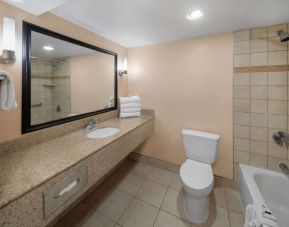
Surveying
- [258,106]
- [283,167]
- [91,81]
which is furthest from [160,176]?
[91,81]

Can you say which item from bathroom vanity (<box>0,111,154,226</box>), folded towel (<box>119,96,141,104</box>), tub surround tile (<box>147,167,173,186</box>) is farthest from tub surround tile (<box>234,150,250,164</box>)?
folded towel (<box>119,96,141,104</box>)

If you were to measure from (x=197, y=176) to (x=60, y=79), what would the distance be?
178 cm

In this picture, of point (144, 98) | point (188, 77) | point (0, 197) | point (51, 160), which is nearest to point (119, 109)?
point (144, 98)

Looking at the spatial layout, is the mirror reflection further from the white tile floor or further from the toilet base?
the toilet base

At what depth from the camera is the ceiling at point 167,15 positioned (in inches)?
48.3

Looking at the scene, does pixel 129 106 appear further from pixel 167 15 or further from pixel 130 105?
pixel 167 15

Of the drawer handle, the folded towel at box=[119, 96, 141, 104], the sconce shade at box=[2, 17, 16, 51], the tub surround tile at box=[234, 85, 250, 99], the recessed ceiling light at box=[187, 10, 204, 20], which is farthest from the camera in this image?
the folded towel at box=[119, 96, 141, 104]

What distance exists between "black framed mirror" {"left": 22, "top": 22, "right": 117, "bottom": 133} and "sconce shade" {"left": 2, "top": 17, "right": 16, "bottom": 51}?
12 centimetres

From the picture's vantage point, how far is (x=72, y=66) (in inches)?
63.9

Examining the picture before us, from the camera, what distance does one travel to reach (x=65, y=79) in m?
1.57

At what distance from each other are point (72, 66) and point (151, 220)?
6.06 ft

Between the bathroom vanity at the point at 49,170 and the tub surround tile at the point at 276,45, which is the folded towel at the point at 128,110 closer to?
the bathroom vanity at the point at 49,170

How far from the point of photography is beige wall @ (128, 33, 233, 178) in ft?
6.05

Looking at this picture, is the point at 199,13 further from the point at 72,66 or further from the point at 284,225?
the point at 284,225
